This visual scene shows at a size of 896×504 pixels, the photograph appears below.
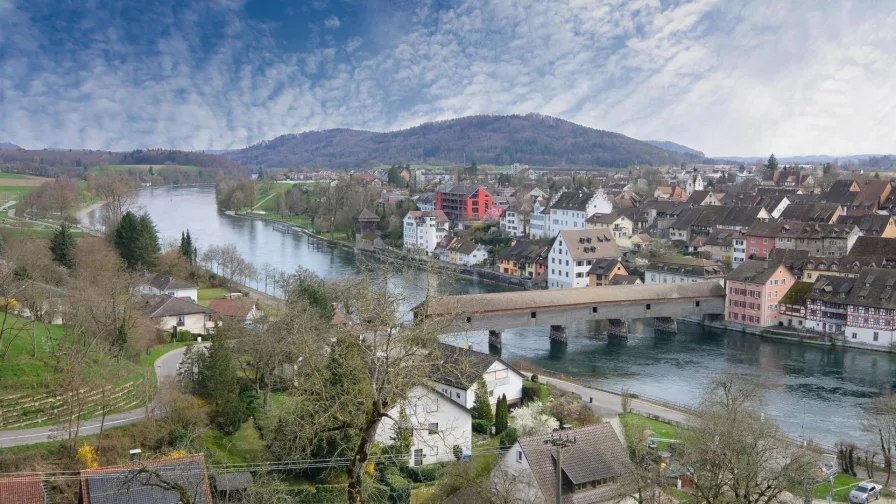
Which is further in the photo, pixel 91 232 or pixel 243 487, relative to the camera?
pixel 91 232

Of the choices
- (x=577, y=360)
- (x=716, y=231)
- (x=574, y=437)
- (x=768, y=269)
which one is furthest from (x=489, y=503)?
(x=716, y=231)

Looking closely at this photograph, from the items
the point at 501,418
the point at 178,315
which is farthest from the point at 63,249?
the point at 501,418

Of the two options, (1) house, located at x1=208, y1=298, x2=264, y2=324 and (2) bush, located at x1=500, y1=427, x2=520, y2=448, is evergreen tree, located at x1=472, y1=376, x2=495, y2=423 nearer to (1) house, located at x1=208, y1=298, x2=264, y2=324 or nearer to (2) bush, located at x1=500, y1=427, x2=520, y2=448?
(2) bush, located at x1=500, y1=427, x2=520, y2=448

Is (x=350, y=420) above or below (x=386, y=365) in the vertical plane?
below

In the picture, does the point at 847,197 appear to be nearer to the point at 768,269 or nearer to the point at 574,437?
the point at 768,269

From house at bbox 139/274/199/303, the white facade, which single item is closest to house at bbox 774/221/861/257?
the white facade

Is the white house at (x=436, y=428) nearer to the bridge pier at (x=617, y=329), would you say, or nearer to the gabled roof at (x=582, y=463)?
the gabled roof at (x=582, y=463)
